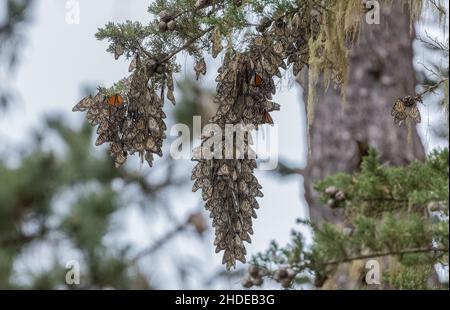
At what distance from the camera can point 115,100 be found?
249 cm

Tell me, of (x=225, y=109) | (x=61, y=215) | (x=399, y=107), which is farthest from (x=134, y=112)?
(x=61, y=215)

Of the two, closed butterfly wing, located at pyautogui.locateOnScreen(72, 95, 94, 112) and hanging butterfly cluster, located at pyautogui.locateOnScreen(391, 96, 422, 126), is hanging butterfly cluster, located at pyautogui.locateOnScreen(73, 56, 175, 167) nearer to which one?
closed butterfly wing, located at pyautogui.locateOnScreen(72, 95, 94, 112)

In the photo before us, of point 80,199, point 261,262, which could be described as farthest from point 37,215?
point 261,262

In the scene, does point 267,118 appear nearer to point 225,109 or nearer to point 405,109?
point 225,109

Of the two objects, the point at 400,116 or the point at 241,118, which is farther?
the point at 400,116

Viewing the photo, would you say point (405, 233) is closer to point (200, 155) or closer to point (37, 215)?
point (200, 155)

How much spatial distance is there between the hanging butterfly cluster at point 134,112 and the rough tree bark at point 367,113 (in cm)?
187

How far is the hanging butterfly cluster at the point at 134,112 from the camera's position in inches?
98.0

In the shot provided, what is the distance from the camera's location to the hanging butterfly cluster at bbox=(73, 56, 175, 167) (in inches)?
98.0

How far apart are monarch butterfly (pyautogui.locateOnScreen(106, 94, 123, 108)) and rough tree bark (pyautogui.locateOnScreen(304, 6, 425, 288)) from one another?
75.6 inches

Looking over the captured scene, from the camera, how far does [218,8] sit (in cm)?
254

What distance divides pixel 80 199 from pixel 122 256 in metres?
0.44

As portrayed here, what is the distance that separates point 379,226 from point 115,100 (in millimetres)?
801
